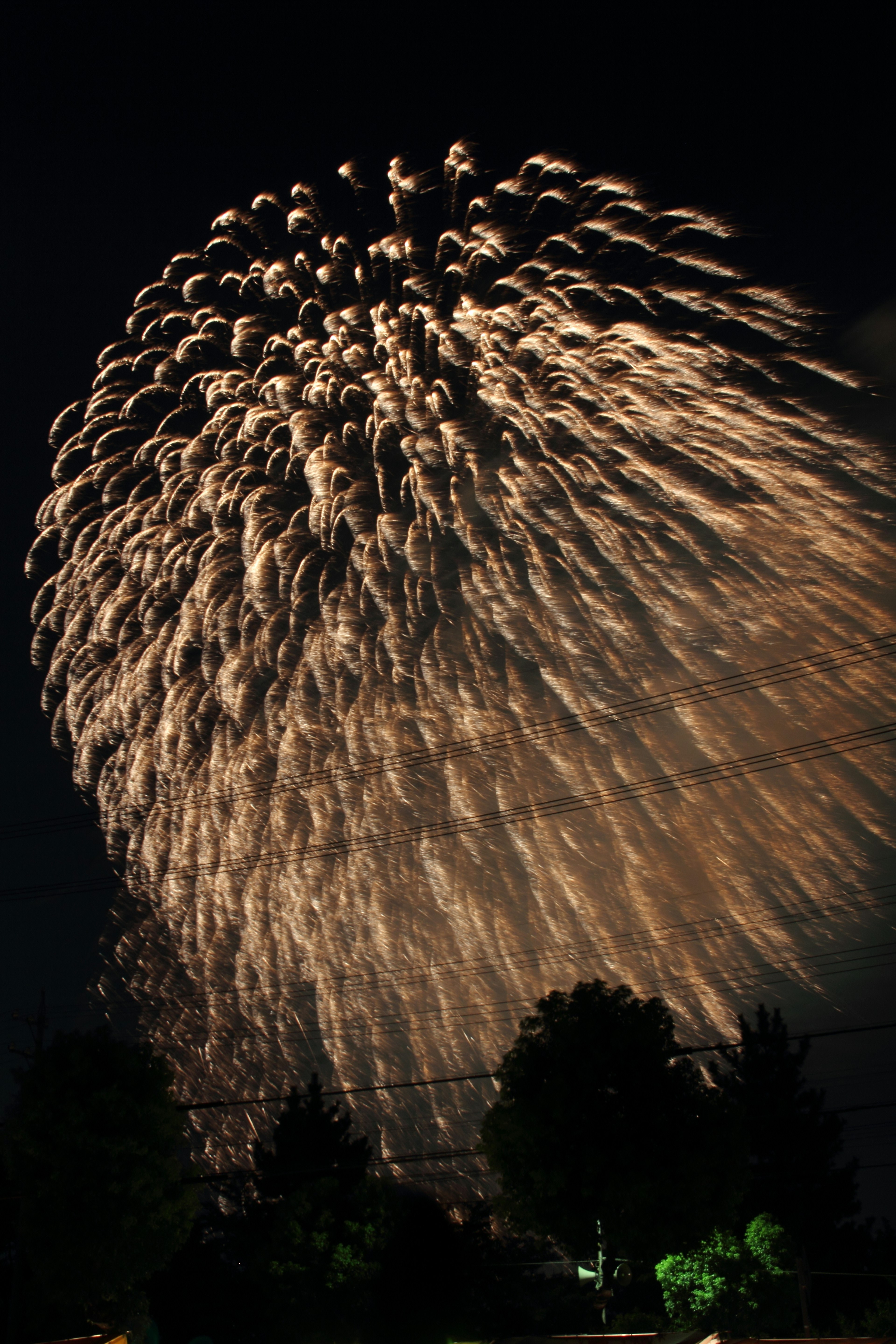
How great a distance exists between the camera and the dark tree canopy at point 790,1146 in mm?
28672

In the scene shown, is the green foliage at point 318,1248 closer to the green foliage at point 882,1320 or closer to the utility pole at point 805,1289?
the utility pole at point 805,1289

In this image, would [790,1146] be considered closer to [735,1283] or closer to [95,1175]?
[735,1283]

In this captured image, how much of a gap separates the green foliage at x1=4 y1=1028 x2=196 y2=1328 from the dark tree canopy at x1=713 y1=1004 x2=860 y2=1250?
1640cm

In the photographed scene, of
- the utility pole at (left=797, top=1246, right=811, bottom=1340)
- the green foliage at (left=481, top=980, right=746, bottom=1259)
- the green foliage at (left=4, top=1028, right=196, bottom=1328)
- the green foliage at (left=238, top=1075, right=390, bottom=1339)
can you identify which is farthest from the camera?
the green foliage at (left=238, top=1075, right=390, bottom=1339)

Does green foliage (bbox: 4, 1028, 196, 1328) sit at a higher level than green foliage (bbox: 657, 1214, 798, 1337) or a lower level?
higher

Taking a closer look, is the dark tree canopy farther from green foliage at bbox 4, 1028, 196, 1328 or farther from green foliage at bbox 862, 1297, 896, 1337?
green foliage at bbox 4, 1028, 196, 1328

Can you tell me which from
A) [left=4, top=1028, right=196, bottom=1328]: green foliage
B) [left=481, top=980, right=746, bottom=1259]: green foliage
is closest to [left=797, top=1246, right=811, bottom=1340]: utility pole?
[left=481, top=980, right=746, bottom=1259]: green foliage

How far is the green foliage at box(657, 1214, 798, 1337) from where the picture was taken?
25.9m

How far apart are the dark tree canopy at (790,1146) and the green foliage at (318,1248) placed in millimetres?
10793

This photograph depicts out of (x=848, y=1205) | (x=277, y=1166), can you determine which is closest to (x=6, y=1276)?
(x=277, y=1166)

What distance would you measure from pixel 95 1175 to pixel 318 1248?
971cm

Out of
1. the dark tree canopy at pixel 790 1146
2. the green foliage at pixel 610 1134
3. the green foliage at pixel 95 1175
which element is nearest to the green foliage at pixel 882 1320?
the dark tree canopy at pixel 790 1146

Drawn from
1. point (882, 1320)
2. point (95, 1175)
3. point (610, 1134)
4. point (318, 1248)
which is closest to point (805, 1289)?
point (882, 1320)

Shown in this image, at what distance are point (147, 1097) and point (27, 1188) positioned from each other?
2817 millimetres
